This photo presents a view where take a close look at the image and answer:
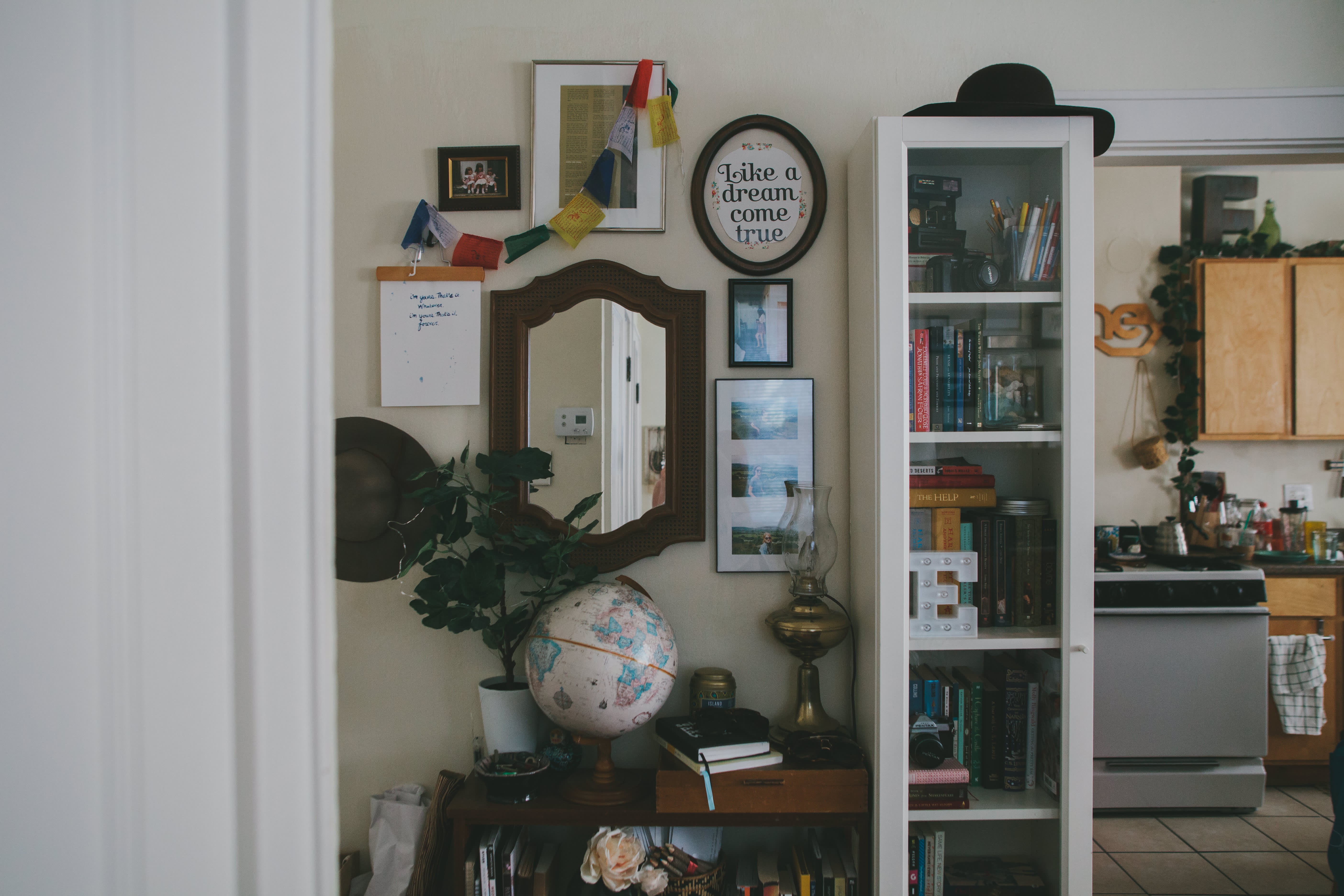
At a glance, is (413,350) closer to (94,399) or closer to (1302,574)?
(94,399)

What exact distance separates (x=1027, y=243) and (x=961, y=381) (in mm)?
370

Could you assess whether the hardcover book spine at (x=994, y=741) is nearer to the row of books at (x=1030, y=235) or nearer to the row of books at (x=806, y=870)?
the row of books at (x=806, y=870)

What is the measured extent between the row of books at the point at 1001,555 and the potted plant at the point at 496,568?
83cm

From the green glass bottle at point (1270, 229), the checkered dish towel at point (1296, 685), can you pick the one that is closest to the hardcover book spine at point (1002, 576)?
the checkered dish towel at point (1296, 685)

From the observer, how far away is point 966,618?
5.82ft

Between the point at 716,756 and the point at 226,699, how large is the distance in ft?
4.97

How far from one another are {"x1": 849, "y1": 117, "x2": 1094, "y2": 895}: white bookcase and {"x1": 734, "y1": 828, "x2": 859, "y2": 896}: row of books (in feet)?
0.34

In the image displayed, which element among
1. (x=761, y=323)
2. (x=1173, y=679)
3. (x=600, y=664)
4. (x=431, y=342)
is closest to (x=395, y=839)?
(x=600, y=664)

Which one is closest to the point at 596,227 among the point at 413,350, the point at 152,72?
the point at 413,350

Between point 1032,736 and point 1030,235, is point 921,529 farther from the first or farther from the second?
point 1030,235

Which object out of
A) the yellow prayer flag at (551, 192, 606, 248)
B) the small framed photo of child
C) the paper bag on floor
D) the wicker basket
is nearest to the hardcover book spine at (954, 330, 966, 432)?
the small framed photo of child

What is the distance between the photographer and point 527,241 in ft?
6.43

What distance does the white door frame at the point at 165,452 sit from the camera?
0.27 metres

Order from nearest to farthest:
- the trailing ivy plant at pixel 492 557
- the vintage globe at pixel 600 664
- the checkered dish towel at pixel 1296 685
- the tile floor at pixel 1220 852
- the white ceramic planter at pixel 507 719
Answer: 1. the vintage globe at pixel 600 664
2. the trailing ivy plant at pixel 492 557
3. the white ceramic planter at pixel 507 719
4. the tile floor at pixel 1220 852
5. the checkered dish towel at pixel 1296 685
